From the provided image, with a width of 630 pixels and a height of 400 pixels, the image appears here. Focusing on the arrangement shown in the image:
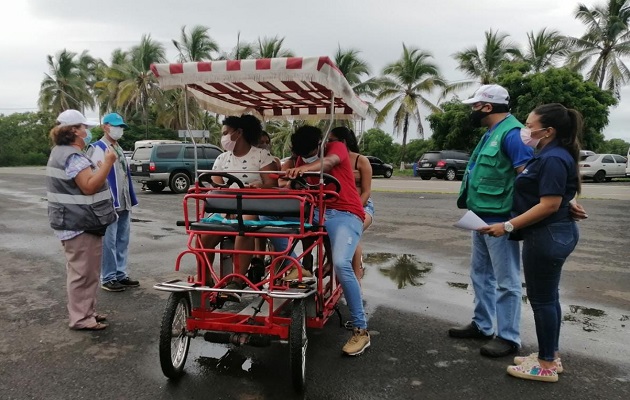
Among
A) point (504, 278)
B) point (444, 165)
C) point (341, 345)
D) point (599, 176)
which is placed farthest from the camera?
point (599, 176)

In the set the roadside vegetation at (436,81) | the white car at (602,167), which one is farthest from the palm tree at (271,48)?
the white car at (602,167)

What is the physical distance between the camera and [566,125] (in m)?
3.24

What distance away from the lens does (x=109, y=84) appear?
135ft

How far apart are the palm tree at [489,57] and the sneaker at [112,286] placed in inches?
1254

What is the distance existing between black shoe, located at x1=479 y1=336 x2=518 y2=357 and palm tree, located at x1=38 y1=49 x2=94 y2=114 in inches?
1957

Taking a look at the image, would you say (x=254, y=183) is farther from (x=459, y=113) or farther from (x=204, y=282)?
(x=459, y=113)

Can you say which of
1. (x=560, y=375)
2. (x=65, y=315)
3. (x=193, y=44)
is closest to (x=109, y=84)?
(x=193, y=44)

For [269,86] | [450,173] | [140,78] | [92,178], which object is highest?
[140,78]

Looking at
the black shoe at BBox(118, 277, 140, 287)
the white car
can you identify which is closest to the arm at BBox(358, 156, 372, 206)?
the black shoe at BBox(118, 277, 140, 287)

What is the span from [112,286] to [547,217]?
4.42 metres

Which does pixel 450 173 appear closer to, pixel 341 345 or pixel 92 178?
pixel 341 345

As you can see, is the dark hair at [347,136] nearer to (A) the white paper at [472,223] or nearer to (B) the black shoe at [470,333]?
(A) the white paper at [472,223]

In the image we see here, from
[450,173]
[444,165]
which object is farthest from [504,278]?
[450,173]

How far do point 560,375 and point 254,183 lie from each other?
112 inches
